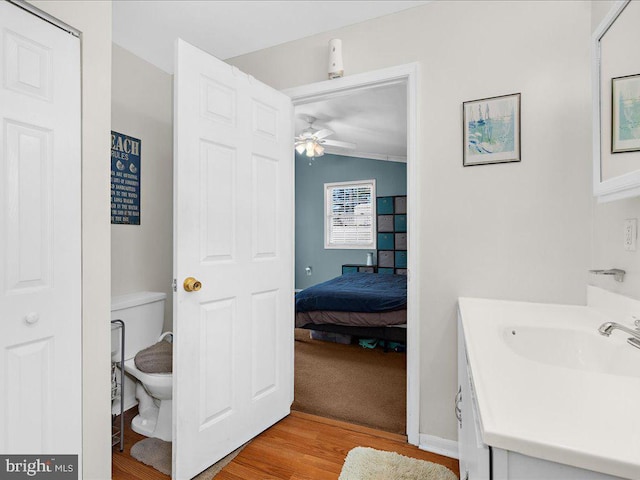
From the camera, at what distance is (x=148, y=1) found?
190 centimetres

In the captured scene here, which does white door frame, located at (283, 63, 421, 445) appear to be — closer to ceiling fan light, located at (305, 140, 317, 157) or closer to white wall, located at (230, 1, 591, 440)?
white wall, located at (230, 1, 591, 440)

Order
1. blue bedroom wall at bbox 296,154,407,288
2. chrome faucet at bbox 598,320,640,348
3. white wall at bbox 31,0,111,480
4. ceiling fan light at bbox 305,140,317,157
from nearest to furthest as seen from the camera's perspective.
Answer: chrome faucet at bbox 598,320,640,348
white wall at bbox 31,0,111,480
ceiling fan light at bbox 305,140,317,157
blue bedroom wall at bbox 296,154,407,288

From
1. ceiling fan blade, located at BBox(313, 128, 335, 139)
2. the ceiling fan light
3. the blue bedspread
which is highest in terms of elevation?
ceiling fan blade, located at BBox(313, 128, 335, 139)

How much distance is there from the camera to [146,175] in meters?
2.50

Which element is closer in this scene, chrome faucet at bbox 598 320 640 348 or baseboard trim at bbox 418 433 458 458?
chrome faucet at bbox 598 320 640 348

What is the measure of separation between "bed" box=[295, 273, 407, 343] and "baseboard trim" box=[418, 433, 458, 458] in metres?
1.47

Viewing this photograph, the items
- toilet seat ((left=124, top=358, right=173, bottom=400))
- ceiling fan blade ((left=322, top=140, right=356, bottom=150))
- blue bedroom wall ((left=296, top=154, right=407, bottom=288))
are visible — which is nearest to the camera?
toilet seat ((left=124, top=358, right=173, bottom=400))

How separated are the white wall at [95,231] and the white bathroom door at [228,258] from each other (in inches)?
11.0

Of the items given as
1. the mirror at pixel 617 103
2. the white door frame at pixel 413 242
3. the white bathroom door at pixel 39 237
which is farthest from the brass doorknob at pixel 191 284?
the mirror at pixel 617 103

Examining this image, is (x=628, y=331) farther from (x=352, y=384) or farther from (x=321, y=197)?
(x=321, y=197)

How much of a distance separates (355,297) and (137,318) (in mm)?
2048

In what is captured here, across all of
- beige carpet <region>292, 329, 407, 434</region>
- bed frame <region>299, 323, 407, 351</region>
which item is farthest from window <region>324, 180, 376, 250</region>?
beige carpet <region>292, 329, 407, 434</region>

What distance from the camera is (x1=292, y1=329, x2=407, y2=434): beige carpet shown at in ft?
7.73

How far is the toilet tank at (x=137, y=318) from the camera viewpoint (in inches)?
82.2
